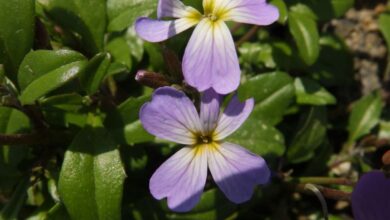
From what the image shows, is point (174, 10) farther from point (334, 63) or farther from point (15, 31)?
point (334, 63)

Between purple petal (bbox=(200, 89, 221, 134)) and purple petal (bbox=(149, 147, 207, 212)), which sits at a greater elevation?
purple petal (bbox=(200, 89, 221, 134))

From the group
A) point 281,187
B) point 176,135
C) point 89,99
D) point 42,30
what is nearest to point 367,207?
point 176,135

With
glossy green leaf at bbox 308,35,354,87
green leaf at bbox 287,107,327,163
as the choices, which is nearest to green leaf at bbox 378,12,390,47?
glossy green leaf at bbox 308,35,354,87

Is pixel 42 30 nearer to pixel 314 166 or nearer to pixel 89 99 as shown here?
pixel 89 99

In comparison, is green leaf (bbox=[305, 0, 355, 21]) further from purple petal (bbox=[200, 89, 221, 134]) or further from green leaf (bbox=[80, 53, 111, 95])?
green leaf (bbox=[80, 53, 111, 95])

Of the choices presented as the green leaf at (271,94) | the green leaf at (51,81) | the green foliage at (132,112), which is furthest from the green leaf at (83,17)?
the green leaf at (271,94)

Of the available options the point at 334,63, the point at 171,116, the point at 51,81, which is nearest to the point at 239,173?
the point at 171,116
